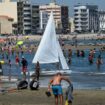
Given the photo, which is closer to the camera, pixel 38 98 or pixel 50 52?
pixel 38 98

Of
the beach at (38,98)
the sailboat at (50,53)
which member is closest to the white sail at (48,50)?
the sailboat at (50,53)

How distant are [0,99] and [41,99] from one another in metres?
1.78

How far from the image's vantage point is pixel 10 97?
2609cm

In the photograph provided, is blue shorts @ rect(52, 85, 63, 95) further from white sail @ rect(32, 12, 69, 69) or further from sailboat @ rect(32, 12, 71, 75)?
white sail @ rect(32, 12, 69, 69)

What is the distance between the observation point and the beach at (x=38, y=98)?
24205 millimetres

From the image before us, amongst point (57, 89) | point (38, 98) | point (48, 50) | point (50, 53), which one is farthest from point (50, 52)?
point (57, 89)

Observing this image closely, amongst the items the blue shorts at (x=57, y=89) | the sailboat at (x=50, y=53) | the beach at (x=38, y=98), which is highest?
the blue shorts at (x=57, y=89)

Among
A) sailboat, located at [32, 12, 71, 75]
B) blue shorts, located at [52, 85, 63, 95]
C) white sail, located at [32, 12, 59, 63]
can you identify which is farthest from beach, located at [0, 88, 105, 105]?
white sail, located at [32, 12, 59, 63]

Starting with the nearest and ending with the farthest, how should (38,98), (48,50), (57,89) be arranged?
(57,89)
(38,98)
(48,50)

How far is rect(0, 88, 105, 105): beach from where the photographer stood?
79.4ft

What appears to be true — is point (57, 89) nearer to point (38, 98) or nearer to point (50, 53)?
point (38, 98)

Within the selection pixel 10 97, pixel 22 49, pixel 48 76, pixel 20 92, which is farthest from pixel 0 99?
pixel 22 49

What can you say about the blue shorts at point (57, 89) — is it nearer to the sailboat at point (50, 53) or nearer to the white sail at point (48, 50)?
the sailboat at point (50, 53)

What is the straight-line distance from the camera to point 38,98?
2567cm
